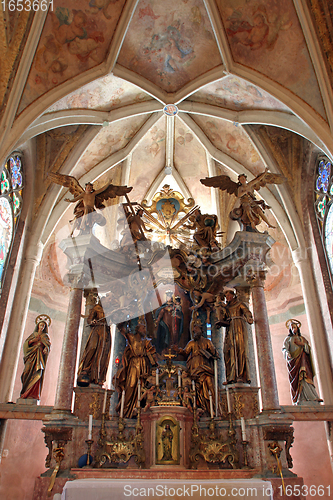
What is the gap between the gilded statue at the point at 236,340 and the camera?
25.6 feet

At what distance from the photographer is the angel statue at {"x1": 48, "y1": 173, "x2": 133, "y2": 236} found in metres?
8.65

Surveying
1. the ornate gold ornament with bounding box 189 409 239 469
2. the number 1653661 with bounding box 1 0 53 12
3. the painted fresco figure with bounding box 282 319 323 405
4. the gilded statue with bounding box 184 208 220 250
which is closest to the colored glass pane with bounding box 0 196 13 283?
the number 1653661 with bounding box 1 0 53 12

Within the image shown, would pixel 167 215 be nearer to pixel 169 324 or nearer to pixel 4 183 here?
pixel 169 324

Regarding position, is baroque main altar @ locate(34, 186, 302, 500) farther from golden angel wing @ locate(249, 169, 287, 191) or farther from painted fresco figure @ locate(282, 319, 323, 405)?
painted fresco figure @ locate(282, 319, 323, 405)

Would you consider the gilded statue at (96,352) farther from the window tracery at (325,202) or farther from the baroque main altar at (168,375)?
the window tracery at (325,202)

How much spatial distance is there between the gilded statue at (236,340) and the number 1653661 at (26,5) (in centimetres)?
716

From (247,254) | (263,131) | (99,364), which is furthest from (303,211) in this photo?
(99,364)

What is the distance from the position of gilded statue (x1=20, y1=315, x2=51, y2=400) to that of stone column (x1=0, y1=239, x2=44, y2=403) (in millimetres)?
489

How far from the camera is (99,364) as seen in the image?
795 cm

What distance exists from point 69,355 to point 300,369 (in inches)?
202

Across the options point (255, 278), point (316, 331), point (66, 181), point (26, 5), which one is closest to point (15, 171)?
point (66, 181)

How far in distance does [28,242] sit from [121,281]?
10.7 feet

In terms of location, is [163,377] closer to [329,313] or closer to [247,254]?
[247,254]

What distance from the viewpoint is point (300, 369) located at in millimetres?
9031
